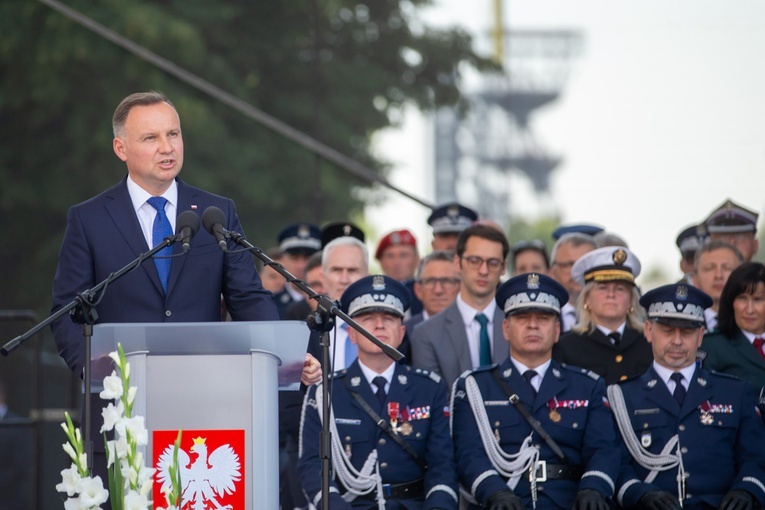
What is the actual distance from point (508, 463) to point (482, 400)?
29 cm

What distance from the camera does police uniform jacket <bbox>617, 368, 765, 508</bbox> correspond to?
5359 mm

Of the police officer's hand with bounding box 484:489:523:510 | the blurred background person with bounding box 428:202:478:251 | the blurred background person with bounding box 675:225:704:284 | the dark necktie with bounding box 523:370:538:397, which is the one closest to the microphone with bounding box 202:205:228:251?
the police officer's hand with bounding box 484:489:523:510

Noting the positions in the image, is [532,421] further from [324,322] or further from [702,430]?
[324,322]

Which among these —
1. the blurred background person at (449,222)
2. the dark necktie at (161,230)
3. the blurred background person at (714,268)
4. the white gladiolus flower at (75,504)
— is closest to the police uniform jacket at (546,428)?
the blurred background person at (714,268)

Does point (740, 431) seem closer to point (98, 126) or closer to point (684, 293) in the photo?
point (684, 293)

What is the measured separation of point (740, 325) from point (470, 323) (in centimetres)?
128

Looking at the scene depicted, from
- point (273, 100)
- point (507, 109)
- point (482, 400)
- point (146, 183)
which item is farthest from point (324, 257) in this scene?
point (507, 109)

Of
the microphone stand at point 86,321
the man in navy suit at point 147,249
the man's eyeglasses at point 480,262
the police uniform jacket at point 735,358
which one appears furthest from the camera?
the man's eyeglasses at point 480,262

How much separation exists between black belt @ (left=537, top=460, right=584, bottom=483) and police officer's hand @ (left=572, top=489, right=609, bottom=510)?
0.23m

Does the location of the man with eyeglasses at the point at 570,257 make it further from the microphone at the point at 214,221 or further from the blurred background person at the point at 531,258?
the microphone at the point at 214,221

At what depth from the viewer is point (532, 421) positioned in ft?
17.3

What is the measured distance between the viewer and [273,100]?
1216 centimetres

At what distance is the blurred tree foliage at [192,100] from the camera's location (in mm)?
11625

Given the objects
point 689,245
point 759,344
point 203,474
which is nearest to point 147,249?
point 203,474
